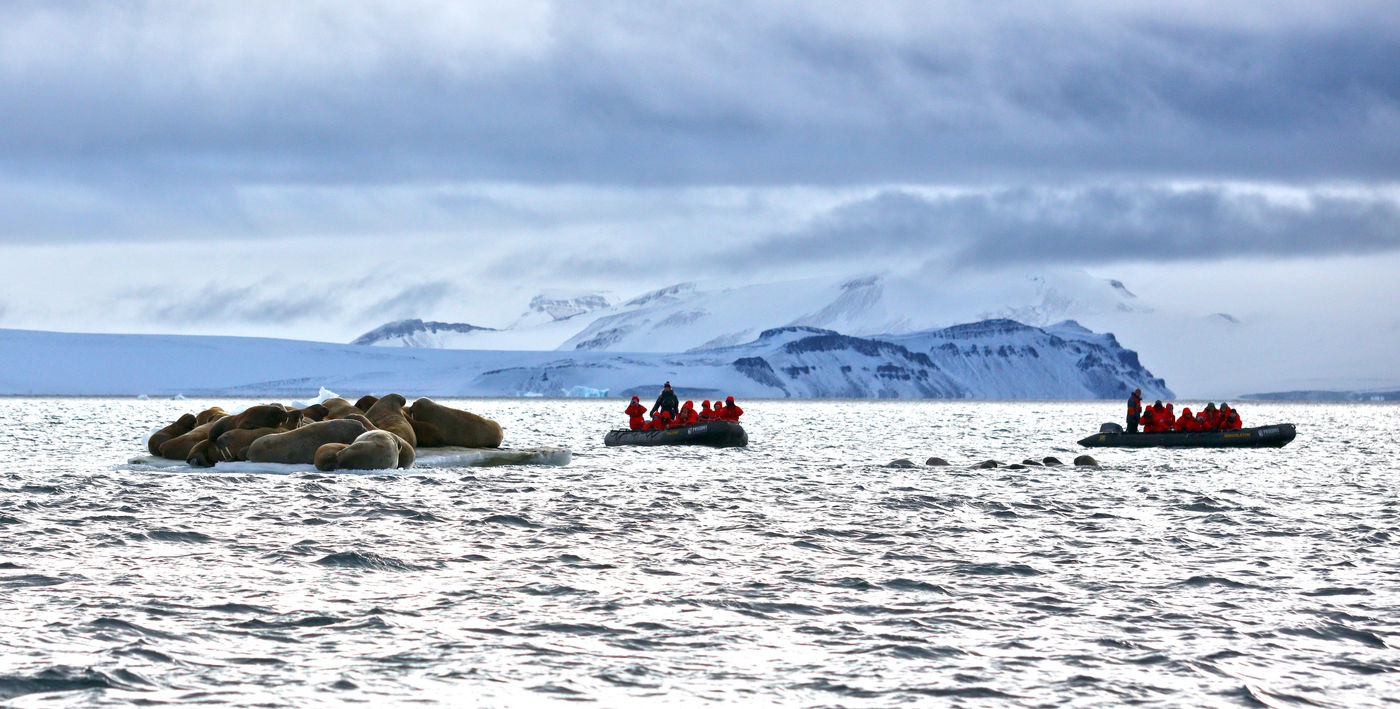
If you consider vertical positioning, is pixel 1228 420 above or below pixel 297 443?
above

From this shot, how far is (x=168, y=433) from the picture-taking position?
3030 cm

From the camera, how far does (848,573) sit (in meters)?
14.2

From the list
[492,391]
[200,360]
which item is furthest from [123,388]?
[492,391]

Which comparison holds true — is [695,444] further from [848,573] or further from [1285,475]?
[848,573]

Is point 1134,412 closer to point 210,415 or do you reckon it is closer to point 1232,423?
point 1232,423

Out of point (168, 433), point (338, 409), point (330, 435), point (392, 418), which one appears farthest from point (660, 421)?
point (330, 435)

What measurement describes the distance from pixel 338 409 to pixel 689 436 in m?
11.1

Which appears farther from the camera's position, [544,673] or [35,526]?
[35,526]

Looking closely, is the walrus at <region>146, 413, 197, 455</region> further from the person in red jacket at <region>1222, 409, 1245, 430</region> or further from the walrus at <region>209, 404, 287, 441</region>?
the person in red jacket at <region>1222, 409, 1245, 430</region>

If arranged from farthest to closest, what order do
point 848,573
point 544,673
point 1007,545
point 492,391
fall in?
point 492,391 → point 1007,545 → point 848,573 → point 544,673

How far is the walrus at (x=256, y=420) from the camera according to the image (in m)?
28.2

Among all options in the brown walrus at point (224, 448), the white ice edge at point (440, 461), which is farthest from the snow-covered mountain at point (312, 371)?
the brown walrus at point (224, 448)

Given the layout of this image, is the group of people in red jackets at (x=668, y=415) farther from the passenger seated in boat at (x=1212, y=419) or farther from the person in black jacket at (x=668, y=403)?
the passenger seated in boat at (x=1212, y=419)

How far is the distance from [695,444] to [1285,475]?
1522 cm
